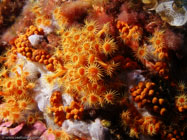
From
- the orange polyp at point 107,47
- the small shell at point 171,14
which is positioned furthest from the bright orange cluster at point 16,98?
the small shell at point 171,14

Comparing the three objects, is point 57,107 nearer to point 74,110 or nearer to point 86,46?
point 74,110

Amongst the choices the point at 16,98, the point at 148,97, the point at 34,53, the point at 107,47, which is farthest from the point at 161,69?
the point at 16,98

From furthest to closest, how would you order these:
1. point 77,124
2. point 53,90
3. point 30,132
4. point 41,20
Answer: point 41,20
point 30,132
point 53,90
point 77,124

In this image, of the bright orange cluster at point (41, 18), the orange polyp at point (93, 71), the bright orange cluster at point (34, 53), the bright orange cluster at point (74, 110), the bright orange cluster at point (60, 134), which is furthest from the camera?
the bright orange cluster at point (41, 18)

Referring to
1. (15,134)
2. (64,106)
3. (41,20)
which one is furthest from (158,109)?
(41,20)

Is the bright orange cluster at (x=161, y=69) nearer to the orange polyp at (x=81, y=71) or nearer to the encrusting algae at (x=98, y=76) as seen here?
the encrusting algae at (x=98, y=76)

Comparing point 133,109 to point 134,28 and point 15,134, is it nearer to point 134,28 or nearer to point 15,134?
point 134,28

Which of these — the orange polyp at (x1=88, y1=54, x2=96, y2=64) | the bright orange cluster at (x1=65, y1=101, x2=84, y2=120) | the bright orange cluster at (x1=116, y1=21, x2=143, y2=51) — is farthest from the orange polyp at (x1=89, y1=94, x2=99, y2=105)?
the bright orange cluster at (x1=116, y1=21, x2=143, y2=51)
